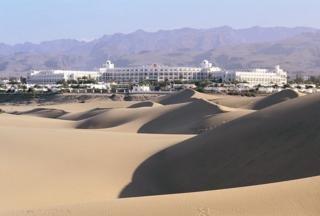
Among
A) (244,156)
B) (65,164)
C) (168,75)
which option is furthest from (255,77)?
(244,156)

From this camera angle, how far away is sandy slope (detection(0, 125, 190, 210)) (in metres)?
17.1

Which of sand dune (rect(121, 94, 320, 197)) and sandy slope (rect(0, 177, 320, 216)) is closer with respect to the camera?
sandy slope (rect(0, 177, 320, 216))

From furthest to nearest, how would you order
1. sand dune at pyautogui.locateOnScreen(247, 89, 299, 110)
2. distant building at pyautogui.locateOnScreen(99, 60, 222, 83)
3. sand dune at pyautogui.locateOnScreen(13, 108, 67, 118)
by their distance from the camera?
distant building at pyautogui.locateOnScreen(99, 60, 222, 83) → sand dune at pyautogui.locateOnScreen(13, 108, 67, 118) → sand dune at pyautogui.locateOnScreen(247, 89, 299, 110)

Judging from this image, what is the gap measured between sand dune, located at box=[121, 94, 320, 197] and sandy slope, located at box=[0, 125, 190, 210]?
0.86 metres

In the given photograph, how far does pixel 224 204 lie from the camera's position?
10.1m

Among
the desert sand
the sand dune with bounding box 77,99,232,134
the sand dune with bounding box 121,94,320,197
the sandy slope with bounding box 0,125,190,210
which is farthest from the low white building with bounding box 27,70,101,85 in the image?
the sand dune with bounding box 121,94,320,197

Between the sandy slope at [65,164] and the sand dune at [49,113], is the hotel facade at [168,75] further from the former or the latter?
the sandy slope at [65,164]

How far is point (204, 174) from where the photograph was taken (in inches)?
720

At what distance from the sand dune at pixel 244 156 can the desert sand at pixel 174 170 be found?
0.04 metres

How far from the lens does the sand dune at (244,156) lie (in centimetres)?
1652

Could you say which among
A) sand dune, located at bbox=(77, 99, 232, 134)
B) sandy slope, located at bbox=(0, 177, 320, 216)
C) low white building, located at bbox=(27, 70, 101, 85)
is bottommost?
low white building, located at bbox=(27, 70, 101, 85)

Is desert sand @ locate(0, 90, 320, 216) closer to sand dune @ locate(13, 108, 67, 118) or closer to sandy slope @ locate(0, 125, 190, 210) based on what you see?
sandy slope @ locate(0, 125, 190, 210)

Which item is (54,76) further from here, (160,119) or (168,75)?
(160,119)

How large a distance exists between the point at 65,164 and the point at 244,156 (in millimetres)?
5949
